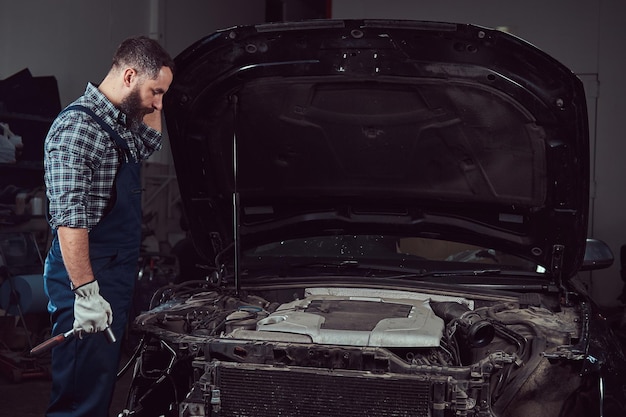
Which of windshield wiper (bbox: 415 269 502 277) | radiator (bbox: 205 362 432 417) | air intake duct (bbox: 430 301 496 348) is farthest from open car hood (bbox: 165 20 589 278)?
radiator (bbox: 205 362 432 417)

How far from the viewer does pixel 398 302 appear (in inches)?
119

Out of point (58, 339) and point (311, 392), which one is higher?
point (58, 339)

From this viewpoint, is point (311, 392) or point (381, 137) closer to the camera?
point (311, 392)

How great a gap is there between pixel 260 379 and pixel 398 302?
79cm

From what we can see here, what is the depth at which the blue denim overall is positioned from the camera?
2.73m

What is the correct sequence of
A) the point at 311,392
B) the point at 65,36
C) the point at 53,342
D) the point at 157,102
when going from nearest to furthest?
1. the point at 311,392
2. the point at 53,342
3. the point at 157,102
4. the point at 65,36

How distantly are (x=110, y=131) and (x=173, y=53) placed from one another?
689 cm

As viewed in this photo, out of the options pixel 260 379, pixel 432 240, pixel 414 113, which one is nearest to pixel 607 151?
pixel 432 240

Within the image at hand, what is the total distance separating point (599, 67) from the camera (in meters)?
8.36

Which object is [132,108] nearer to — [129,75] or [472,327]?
[129,75]

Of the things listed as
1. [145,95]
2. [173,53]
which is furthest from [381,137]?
[173,53]

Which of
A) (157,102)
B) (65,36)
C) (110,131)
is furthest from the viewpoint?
(65,36)

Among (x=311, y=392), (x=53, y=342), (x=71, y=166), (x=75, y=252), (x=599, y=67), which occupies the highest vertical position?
(x=599, y=67)

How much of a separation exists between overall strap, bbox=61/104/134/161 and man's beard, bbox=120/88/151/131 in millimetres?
106
